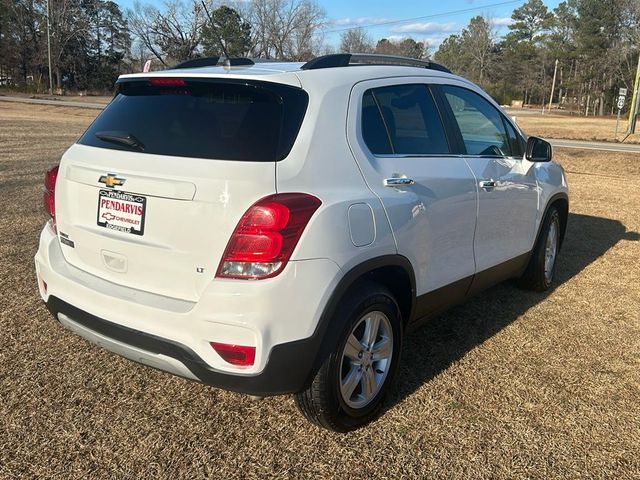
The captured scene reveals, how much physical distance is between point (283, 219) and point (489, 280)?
7.29 feet

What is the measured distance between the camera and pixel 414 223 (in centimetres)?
304

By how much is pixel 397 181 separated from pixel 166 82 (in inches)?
49.7

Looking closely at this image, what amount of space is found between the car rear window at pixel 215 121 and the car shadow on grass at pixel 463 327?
164 centimetres

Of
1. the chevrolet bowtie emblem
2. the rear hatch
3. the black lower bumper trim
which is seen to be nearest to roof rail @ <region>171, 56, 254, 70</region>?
the rear hatch

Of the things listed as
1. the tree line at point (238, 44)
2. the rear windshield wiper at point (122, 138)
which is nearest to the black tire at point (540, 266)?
the rear windshield wiper at point (122, 138)

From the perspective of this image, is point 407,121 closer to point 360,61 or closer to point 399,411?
point 360,61

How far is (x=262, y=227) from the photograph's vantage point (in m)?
2.34

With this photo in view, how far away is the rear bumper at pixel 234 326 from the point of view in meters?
2.35

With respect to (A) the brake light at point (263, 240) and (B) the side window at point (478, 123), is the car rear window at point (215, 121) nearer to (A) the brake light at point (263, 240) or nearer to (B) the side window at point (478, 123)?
(A) the brake light at point (263, 240)

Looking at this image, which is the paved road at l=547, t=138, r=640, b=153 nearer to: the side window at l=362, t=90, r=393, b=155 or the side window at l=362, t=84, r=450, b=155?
the side window at l=362, t=84, r=450, b=155

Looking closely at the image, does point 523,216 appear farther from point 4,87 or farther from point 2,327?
point 4,87

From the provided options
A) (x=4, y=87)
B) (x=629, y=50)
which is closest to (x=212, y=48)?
(x=4, y=87)

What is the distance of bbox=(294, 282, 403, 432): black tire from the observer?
2652mm

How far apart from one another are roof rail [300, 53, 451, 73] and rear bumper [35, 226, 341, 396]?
114 cm
